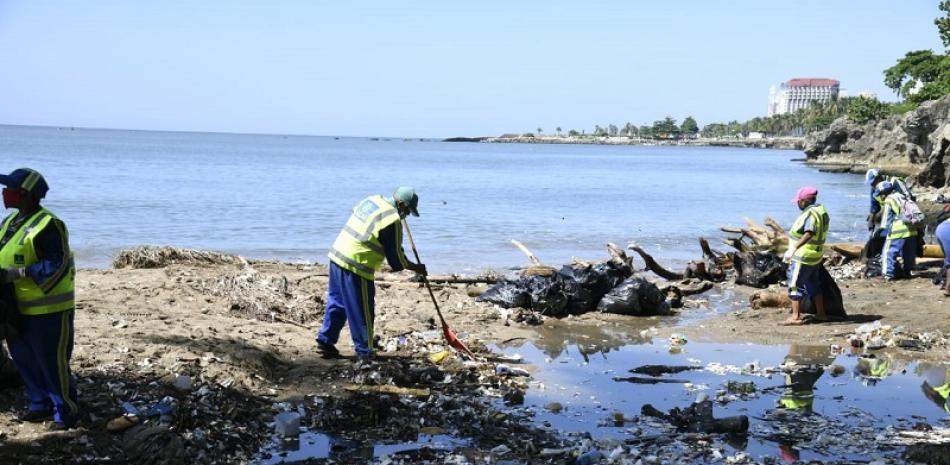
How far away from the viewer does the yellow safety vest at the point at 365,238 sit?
769cm

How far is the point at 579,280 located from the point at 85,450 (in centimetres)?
717

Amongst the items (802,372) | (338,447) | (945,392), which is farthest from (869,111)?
(338,447)

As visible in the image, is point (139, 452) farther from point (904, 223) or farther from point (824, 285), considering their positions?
point (904, 223)

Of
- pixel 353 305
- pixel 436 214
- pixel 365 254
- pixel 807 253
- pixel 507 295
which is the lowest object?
pixel 436 214

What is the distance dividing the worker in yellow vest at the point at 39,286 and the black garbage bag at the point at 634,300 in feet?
23.7

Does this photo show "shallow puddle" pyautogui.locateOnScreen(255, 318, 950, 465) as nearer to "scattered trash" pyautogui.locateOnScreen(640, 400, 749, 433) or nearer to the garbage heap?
"scattered trash" pyautogui.locateOnScreen(640, 400, 749, 433)

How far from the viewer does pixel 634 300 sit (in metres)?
11.3

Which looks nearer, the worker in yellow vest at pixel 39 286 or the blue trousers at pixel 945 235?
the worker in yellow vest at pixel 39 286

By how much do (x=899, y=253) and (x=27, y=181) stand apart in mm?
12316

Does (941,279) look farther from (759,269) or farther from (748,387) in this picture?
(748,387)

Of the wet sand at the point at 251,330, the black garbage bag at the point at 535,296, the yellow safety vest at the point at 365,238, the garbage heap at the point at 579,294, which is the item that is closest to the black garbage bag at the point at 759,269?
the wet sand at the point at 251,330

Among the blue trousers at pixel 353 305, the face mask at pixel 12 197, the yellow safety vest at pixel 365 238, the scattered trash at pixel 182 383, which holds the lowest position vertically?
the scattered trash at pixel 182 383

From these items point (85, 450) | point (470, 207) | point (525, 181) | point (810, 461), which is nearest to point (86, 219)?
point (470, 207)

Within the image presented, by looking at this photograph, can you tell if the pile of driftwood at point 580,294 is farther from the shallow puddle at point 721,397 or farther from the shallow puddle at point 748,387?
the shallow puddle at point 748,387
